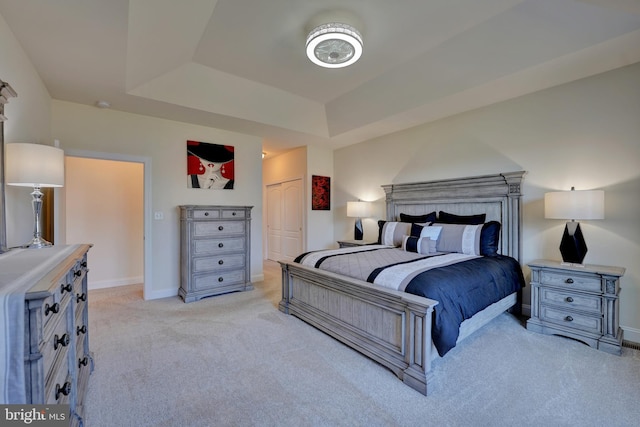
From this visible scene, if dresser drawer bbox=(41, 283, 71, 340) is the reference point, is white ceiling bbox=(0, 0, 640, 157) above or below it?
above

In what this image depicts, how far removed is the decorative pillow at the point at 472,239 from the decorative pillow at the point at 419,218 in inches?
21.9

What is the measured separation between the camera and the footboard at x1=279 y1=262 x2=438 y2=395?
1937mm

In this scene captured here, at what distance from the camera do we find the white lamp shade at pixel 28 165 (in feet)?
5.82

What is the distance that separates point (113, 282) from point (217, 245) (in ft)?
6.70

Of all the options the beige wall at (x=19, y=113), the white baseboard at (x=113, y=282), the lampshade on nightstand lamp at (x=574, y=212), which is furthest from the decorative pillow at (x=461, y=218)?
the white baseboard at (x=113, y=282)

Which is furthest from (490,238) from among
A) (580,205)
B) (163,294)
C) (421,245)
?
(163,294)

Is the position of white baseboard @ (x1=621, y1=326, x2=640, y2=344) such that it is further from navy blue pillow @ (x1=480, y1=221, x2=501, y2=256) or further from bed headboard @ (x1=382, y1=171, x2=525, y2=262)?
navy blue pillow @ (x1=480, y1=221, x2=501, y2=256)

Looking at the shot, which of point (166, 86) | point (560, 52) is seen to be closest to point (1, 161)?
point (166, 86)

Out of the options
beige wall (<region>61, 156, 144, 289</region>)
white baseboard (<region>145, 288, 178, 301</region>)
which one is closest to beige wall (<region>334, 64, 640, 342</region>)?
white baseboard (<region>145, 288, 178, 301</region>)

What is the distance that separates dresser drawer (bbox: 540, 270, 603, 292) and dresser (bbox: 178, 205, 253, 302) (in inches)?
141

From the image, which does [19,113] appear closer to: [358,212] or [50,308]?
[50,308]

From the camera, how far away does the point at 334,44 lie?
8.47ft

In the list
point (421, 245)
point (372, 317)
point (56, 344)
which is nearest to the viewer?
point (56, 344)

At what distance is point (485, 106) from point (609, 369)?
2938 mm
